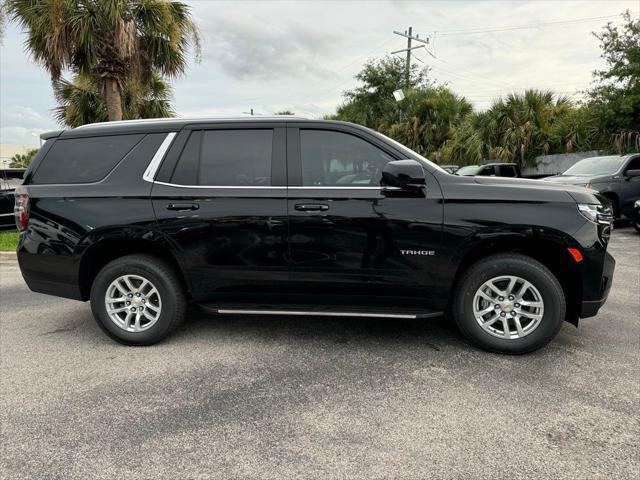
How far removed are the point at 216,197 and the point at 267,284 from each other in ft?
2.66

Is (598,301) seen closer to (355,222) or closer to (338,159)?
(355,222)

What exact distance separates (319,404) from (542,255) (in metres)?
2.16

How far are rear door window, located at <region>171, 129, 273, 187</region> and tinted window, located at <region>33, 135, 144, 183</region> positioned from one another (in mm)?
510

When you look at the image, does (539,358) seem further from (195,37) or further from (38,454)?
(195,37)

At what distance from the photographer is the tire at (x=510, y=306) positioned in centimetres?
346

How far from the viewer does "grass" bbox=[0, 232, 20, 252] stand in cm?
862

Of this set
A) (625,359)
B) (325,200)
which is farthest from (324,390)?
(625,359)

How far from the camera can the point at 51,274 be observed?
13.1 ft

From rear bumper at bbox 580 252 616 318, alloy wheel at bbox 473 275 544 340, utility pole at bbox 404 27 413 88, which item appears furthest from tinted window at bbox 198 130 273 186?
utility pole at bbox 404 27 413 88

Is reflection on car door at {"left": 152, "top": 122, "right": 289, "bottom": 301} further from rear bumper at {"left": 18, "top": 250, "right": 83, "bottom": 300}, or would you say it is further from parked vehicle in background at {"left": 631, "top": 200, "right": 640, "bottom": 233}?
parked vehicle in background at {"left": 631, "top": 200, "right": 640, "bottom": 233}

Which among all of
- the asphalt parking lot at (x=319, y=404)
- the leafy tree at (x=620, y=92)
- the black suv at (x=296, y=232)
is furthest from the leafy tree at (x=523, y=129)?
the black suv at (x=296, y=232)

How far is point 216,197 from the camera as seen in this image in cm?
369

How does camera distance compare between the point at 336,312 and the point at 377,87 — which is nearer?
the point at 336,312

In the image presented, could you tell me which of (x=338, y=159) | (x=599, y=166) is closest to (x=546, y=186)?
Result: (x=338, y=159)
